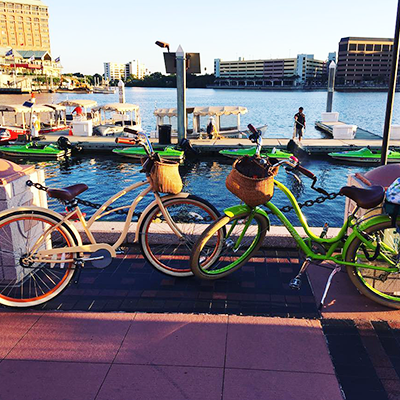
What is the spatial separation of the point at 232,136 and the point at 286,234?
2331 cm

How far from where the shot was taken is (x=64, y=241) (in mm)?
4441

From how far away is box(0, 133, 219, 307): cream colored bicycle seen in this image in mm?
4164

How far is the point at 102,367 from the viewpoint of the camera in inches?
129

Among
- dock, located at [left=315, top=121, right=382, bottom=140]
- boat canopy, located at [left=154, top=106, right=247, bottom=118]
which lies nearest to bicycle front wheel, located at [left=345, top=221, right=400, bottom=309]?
boat canopy, located at [left=154, top=106, right=247, bottom=118]

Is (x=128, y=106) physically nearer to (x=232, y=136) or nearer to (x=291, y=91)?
(x=232, y=136)

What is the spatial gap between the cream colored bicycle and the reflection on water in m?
9.22

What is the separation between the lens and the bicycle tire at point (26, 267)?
13.6 feet

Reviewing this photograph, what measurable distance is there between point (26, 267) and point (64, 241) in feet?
1.49

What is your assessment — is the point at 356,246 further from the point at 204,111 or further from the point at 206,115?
the point at 206,115

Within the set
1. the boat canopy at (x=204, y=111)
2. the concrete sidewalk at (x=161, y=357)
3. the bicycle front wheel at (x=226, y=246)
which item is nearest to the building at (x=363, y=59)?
the boat canopy at (x=204, y=111)

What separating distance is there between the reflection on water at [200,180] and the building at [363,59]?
6329 inches

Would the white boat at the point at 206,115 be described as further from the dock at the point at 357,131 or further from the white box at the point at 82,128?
the dock at the point at 357,131

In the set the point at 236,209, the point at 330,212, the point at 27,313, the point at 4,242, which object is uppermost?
the point at 236,209

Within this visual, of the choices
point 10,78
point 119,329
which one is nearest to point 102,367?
point 119,329
